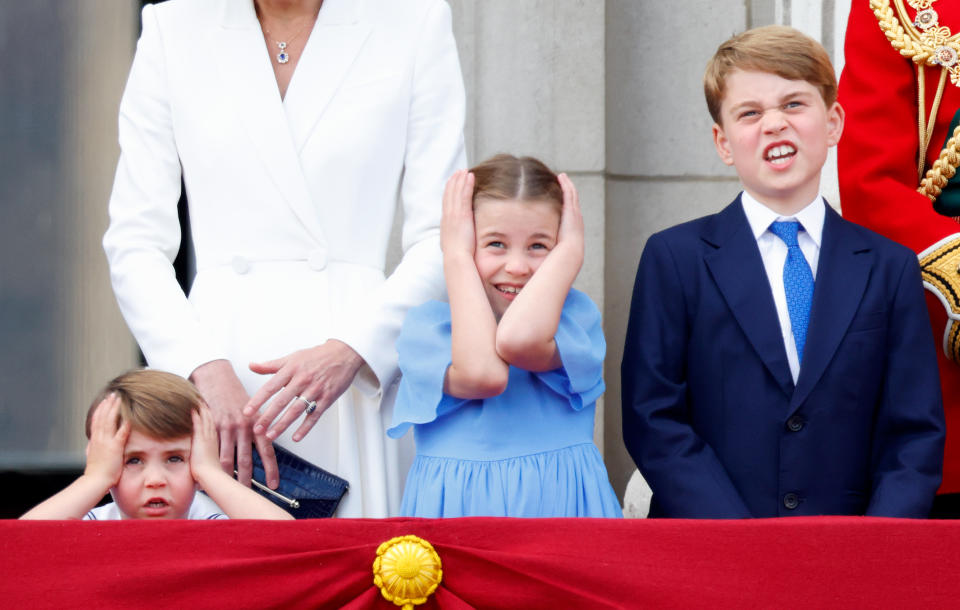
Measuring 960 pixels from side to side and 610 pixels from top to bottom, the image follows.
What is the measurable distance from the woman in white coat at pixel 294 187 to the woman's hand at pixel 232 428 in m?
0.05

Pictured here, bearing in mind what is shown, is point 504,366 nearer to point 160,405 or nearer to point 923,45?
point 160,405

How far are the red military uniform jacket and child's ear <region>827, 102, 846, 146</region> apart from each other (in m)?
0.13

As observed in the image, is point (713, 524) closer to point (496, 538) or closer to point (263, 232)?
point (496, 538)

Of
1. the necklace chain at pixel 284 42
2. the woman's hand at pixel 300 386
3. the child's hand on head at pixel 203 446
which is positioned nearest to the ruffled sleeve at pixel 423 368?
the woman's hand at pixel 300 386

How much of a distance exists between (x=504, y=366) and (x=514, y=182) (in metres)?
0.38

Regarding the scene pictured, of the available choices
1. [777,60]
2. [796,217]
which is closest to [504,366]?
[796,217]

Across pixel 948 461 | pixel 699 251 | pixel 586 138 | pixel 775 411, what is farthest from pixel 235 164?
pixel 586 138

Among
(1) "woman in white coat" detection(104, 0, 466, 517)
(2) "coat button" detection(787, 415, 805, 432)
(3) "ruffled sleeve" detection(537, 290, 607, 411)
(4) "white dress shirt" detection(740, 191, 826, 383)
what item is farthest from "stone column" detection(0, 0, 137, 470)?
(2) "coat button" detection(787, 415, 805, 432)

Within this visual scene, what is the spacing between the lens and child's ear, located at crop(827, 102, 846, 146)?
2.71 metres

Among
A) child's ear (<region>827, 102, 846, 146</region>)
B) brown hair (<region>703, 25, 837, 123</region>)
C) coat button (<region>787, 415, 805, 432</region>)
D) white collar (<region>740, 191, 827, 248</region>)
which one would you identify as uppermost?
brown hair (<region>703, 25, 837, 123</region>)

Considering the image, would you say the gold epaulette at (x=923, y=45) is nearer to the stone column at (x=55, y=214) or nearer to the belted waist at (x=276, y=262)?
the belted waist at (x=276, y=262)

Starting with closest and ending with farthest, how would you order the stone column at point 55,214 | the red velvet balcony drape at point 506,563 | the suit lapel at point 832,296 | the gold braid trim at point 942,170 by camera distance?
1. the red velvet balcony drape at point 506,563
2. the suit lapel at point 832,296
3. the gold braid trim at point 942,170
4. the stone column at point 55,214

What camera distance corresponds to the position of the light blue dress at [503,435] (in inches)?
96.6

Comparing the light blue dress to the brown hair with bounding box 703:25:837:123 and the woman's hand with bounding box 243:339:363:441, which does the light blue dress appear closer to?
the woman's hand with bounding box 243:339:363:441
